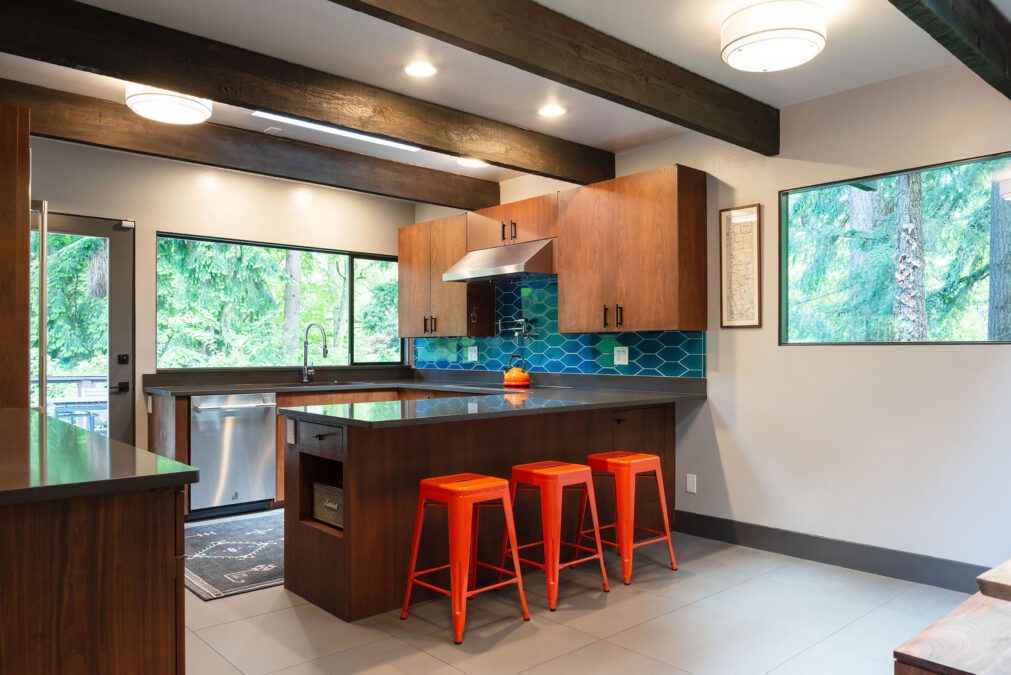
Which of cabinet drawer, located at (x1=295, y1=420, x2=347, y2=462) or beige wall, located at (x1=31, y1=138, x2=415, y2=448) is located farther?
beige wall, located at (x1=31, y1=138, x2=415, y2=448)

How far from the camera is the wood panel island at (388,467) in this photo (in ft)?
9.29

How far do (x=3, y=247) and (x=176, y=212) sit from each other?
2.40 m

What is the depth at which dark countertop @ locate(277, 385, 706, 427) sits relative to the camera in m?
2.74

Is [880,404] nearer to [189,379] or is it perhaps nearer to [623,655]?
[623,655]

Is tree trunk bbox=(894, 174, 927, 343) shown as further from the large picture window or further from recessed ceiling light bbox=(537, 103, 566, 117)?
recessed ceiling light bbox=(537, 103, 566, 117)

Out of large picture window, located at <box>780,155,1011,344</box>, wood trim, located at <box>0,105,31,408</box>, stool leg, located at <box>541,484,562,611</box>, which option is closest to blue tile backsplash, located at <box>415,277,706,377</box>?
large picture window, located at <box>780,155,1011,344</box>

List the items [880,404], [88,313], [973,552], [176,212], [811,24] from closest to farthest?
[811,24] → [973,552] → [880,404] → [88,313] → [176,212]

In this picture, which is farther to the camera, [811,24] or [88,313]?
[88,313]

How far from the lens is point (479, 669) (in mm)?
2379

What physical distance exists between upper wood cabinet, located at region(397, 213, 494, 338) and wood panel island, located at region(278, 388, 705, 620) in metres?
1.80

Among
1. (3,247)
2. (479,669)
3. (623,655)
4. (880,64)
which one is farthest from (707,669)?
(3,247)

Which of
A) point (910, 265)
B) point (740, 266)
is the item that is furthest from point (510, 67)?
point (910, 265)

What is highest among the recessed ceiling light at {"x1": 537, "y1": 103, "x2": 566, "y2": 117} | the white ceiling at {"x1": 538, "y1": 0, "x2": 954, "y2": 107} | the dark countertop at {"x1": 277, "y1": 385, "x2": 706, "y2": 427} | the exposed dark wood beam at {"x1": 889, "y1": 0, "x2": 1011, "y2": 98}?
the white ceiling at {"x1": 538, "y1": 0, "x2": 954, "y2": 107}

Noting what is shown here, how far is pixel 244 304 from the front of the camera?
538 cm
